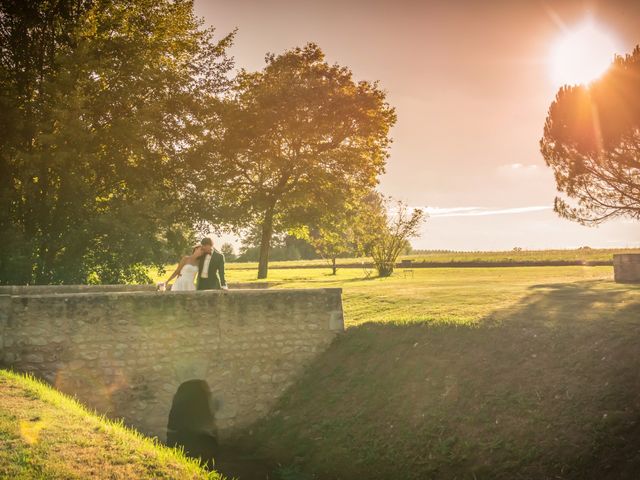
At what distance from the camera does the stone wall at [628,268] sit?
75.3 feet

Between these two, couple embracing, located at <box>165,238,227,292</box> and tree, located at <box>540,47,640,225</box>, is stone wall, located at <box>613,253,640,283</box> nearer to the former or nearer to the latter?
tree, located at <box>540,47,640,225</box>

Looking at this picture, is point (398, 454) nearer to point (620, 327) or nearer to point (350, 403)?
point (350, 403)

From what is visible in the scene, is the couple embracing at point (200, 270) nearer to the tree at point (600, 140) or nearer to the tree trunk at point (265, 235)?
the tree trunk at point (265, 235)

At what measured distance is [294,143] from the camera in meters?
29.9

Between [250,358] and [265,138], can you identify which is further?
[265,138]

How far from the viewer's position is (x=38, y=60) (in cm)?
2034

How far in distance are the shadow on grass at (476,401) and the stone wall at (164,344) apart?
78cm

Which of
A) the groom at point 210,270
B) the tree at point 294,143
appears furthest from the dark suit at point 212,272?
the tree at point 294,143

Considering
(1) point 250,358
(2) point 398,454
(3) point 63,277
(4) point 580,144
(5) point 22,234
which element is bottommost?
(2) point 398,454

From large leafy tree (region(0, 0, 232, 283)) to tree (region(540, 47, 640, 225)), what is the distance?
20.4 m

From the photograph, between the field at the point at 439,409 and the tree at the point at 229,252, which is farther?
the tree at the point at 229,252

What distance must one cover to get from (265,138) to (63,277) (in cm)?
1244

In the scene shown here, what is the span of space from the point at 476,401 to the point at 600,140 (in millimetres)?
21790

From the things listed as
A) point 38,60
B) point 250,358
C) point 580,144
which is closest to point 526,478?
point 250,358
